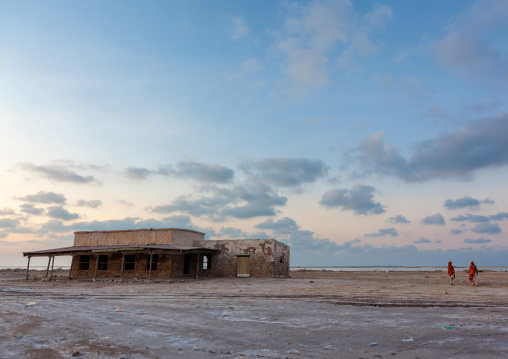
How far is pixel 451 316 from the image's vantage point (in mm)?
9078

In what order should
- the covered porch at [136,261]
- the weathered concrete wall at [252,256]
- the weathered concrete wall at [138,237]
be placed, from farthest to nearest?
the weathered concrete wall at [138,237] → the weathered concrete wall at [252,256] → the covered porch at [136,261]

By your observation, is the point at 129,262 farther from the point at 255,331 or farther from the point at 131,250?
the point at 255,331

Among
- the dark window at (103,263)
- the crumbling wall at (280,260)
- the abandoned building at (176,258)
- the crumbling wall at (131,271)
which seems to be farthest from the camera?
the dark window at (103,263)

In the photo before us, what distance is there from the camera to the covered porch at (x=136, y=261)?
2761 cm

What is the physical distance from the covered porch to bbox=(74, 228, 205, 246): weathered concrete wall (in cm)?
139

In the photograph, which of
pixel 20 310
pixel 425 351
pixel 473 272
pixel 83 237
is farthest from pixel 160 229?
pixel 425 351

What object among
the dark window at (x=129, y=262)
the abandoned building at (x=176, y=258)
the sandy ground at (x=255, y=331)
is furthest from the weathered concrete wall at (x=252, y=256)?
the sandy ground at (x=255, y=331)

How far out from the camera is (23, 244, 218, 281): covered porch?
27609 mm

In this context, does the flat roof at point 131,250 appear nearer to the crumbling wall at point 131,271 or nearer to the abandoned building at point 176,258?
the abandoned building at point 176,258

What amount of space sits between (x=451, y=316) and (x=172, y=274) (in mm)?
22839

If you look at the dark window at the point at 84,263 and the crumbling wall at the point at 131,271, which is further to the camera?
the dark window at the point at 84,263

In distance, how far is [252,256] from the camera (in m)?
31.1

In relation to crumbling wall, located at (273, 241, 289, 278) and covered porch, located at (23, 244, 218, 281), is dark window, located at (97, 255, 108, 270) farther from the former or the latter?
crumbling wall, located at (273, 241, 289, 278)

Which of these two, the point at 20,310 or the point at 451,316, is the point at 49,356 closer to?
the point at 20,310
